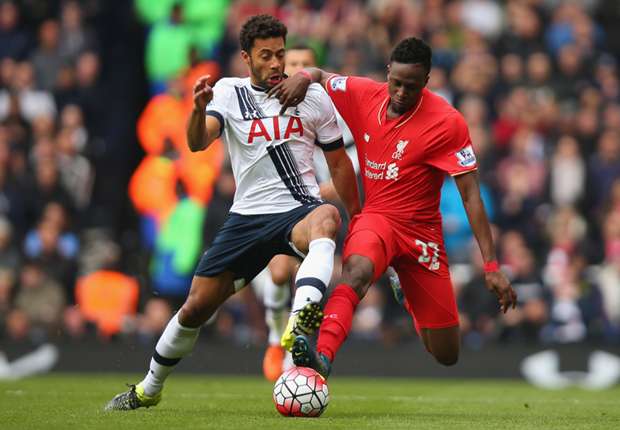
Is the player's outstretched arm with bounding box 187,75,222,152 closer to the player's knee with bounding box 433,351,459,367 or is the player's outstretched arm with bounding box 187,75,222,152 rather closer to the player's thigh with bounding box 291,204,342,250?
the player's thigh with bounding box 291,204,342,250

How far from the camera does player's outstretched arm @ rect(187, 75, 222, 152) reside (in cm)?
838

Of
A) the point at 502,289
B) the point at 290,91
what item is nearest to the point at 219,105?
the point at 290,91

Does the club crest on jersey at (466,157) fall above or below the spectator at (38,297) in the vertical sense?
above

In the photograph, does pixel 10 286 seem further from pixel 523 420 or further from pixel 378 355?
pixel 523 420

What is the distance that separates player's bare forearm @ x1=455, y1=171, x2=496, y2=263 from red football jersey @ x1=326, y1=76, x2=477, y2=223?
0.32 ft

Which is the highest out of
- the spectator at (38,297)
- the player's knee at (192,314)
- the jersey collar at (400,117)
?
the jersey collar at (400,117)

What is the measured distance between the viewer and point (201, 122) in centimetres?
854

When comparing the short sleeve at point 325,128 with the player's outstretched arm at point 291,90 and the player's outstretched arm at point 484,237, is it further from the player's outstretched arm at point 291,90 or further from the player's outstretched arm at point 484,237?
the player's outstretched arm at point 484,237

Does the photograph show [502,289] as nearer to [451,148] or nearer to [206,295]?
[451,148]

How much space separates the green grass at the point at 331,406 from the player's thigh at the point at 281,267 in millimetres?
1027

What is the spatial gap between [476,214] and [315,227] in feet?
3.84

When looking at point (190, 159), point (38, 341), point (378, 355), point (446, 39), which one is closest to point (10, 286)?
point (38, 341)

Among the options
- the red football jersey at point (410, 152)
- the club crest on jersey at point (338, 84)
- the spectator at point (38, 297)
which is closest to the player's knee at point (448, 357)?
the red football jersey at point (410, 152)

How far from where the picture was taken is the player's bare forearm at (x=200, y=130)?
851cm
